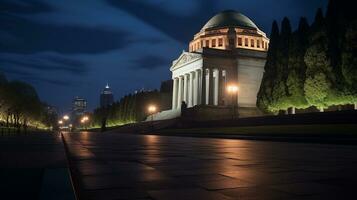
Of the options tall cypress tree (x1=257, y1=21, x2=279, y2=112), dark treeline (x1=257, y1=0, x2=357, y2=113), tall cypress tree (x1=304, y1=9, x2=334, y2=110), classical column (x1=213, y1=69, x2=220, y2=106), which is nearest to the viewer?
dark treeline (x1=257, y1=0, x2=357, y2=113)

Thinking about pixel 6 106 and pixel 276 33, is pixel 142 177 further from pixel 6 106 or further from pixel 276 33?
pixel 6 106

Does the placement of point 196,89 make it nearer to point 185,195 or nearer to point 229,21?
point 229,21

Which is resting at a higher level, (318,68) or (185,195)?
(318,68)

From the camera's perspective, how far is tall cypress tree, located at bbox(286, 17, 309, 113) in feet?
163

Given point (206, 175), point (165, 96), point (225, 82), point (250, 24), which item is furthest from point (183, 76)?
point (206, 175)

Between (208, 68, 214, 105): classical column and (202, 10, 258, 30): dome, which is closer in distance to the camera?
(208, 68, 214, 105): classical column

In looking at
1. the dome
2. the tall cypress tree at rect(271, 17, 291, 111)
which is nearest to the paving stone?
the tall cypress tree at rect(271, 17, 291, 111)

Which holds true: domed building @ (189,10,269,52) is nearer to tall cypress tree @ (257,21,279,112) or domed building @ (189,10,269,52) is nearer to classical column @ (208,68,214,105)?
classical column @ (208,68,214,105)

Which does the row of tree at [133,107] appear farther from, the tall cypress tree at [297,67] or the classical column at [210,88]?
the tall cypress tree at [297,67]

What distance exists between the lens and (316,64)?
149 feet

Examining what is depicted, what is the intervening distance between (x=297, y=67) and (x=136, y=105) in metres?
62.3

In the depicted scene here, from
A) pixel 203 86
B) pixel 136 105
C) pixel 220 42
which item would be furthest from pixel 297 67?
pixel 136 105

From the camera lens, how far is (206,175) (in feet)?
19.4

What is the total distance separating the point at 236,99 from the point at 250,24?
43827 mm
